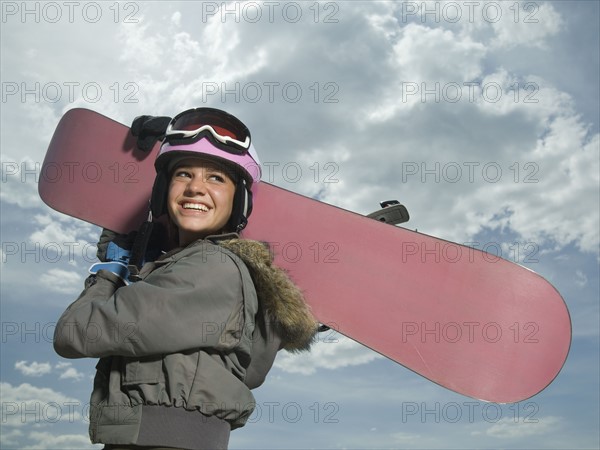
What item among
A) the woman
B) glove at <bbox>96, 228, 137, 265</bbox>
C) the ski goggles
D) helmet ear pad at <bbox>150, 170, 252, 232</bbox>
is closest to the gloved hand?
glove at <bbox>96, 228, 137, 265</bbox>

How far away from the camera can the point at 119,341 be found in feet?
5.15

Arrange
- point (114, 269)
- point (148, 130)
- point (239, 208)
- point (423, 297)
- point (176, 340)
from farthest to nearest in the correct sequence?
point (148, 130), point (423, 297), point (239, 208), point (114, 269), point (176, 340)

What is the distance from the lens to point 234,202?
211 centimetres

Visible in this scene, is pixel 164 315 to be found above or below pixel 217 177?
below

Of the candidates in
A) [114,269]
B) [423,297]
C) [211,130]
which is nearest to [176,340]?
[114,269]

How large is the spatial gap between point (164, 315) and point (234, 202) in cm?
61

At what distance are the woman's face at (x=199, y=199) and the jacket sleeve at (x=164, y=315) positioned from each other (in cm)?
29

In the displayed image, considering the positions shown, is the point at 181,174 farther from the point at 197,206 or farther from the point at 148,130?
the point at 148,130

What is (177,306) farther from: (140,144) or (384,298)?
(140,144)

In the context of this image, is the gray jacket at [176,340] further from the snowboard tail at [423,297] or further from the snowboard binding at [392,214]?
the snowboard binding at [392,214]

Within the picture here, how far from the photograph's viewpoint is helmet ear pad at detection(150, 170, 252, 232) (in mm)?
2094

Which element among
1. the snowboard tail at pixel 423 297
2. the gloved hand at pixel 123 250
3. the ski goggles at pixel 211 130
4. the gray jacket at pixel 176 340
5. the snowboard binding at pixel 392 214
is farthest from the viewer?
the snowboard binding at pixel 392 214

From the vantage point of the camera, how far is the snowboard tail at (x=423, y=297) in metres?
2.51

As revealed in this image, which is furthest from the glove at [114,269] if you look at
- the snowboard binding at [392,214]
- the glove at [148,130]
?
the snowboard binding at [392,214]
